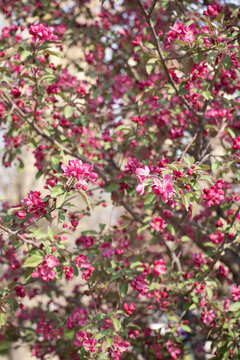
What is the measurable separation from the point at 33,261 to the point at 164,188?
123 cm

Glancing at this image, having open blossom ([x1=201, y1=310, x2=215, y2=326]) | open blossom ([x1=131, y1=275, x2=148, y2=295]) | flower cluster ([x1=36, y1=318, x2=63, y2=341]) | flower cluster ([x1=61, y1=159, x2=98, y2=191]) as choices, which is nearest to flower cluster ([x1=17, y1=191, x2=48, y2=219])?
flower cluster ([x1=61, y1=159, x2=98, y2=191])

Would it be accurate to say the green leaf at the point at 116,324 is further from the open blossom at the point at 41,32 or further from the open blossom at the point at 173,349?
the open blossom at the point at 41,32

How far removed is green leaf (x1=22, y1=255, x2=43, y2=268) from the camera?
266cm

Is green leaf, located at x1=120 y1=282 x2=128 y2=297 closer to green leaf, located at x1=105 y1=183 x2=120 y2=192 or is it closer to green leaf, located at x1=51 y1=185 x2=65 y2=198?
green leaf, located at x1=105 y1=183 x2=120 y2=192

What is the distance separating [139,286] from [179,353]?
3.28ft

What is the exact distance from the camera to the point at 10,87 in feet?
10.8

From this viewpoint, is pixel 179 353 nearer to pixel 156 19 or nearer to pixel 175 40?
pixel 175 40

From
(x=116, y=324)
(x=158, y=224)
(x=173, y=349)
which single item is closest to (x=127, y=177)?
(x=158, y=224)

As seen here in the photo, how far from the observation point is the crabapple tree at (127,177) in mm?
2463

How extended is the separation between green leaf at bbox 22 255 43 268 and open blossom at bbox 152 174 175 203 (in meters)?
1.17

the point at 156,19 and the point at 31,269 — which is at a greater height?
the point at 156,19

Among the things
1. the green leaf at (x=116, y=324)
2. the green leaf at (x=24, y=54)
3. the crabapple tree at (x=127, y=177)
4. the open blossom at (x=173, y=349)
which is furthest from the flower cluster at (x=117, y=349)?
the green leaf at (x=24, y=54)

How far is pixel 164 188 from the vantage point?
1.96 m

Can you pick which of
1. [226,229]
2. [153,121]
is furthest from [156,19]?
[226,229]
